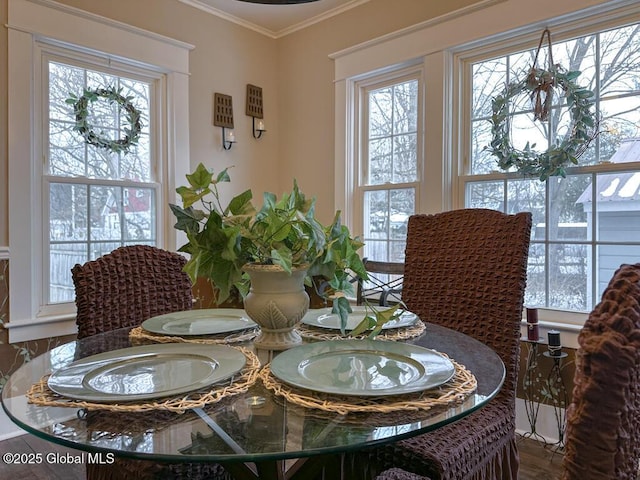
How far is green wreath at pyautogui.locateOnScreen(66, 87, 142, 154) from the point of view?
2.64 meters

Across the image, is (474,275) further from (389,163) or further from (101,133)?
(101,133)

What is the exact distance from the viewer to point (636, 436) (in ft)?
1.47

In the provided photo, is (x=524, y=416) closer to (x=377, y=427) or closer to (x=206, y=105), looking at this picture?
(x=377, y=427)

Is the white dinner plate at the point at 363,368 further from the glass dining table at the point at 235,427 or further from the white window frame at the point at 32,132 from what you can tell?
the white window frame at the point at 32,132

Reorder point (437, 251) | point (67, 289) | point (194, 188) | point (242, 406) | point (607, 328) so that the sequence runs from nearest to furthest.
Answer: point (607, 328) → point (242, 406) → point (194, 188) → point (437, 251) → point (67, 289)

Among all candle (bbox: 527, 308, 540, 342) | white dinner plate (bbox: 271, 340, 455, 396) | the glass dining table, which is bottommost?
candle (bbox: 527, 308, 540, 342)

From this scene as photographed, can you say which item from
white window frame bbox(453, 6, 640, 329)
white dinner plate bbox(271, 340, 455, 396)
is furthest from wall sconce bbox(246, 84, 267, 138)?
white dinner plate bbox(271, 340, 455, 396)

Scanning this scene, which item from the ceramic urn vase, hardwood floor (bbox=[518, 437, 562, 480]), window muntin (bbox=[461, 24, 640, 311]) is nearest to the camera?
the ceramic urn vase

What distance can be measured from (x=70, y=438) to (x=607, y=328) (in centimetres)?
75

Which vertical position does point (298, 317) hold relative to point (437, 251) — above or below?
below

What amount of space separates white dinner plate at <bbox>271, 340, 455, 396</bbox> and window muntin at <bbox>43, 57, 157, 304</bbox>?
7.24ft

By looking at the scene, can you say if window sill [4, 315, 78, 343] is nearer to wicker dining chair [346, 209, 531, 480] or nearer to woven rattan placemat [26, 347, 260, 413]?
woven rattan placemat [26, 347, 260, 413]

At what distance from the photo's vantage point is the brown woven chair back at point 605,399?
40 cm

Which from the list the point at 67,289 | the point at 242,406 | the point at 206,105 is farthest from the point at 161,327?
the point at 206,105
